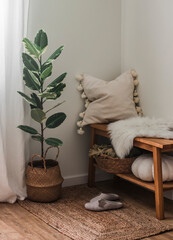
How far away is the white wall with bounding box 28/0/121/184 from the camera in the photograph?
3.29m

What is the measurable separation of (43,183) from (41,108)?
21.7 inches

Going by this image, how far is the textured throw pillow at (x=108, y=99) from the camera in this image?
3.32 meters

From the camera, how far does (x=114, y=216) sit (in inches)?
109

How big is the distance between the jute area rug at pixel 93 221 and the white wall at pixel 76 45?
0.51 metres

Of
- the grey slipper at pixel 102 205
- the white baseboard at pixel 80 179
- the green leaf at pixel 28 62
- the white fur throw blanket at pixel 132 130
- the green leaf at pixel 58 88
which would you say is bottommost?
the grey slipper at pixel 102 205

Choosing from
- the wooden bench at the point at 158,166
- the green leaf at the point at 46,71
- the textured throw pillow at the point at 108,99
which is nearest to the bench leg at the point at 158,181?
the wooden bench at the point at 158,166

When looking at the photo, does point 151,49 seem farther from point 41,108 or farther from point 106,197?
point 106,197

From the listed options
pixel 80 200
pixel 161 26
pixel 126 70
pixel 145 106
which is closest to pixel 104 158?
pixel 80 200

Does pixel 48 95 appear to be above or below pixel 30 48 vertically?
below

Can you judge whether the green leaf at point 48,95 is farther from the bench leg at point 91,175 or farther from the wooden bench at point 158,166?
the bench leg at point 91,175

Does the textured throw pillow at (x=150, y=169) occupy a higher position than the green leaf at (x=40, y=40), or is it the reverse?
the green leaf at (x=40, y=40)

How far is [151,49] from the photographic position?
3.28 metres

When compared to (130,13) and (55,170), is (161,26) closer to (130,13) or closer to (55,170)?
(130,13)

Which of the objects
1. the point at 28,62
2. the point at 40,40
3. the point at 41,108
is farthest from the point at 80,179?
the point at 40,40
